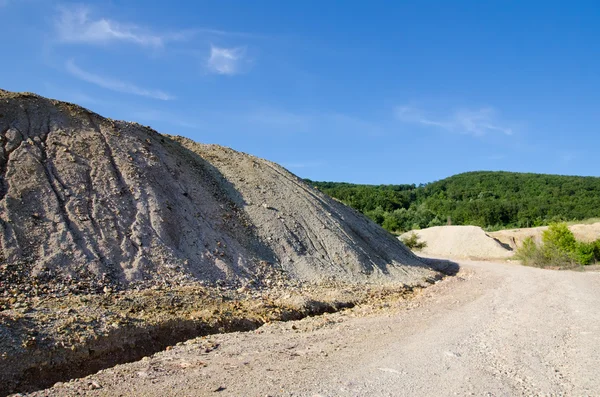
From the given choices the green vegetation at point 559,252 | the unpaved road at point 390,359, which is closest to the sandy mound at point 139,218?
the unpaved road at point 390,359

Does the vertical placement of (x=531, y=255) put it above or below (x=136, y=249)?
above

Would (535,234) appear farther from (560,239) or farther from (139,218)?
(139,218)

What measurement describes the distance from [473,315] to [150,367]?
7.21 metres

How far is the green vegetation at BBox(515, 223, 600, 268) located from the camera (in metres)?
25.3

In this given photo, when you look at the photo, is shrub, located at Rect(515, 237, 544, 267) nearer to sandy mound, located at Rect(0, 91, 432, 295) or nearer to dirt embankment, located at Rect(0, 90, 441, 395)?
dirt embankment, located at Rect(0, 90, 441, 395)

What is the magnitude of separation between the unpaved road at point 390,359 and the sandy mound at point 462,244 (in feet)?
79.3

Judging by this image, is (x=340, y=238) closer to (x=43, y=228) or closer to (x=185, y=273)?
(x=185, y=273)

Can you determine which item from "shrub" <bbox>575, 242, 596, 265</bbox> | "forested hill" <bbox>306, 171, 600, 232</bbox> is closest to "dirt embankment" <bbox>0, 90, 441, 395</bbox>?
"shrub" <bbox>575, 242, 596, 265</bbox>

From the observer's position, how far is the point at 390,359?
22.0ft

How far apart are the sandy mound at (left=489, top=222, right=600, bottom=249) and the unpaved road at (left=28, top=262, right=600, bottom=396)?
94.1 ft

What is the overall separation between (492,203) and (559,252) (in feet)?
139

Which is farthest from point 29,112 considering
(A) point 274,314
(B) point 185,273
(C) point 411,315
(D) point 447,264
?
(D) point 447,264

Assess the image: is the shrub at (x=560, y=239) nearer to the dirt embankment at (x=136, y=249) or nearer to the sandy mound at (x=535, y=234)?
the sandy mound at (x=535, y=234)

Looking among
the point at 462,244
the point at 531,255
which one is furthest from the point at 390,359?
the point at 462,244
